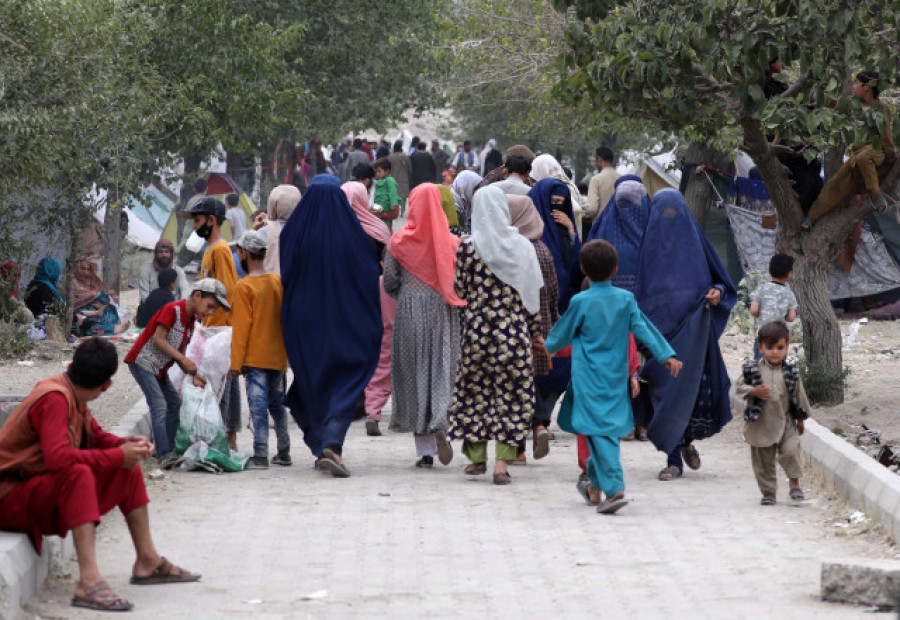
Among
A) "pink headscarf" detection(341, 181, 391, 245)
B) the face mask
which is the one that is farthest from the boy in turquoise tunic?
"pink headscarf" detection(341, 181, 391, 245)

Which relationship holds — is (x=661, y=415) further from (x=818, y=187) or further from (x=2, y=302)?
(x=2, y=302)

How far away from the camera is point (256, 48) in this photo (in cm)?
1808

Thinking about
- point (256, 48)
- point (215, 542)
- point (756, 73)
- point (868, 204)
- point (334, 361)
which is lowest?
point (215, 542)

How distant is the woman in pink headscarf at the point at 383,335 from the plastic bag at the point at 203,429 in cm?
150

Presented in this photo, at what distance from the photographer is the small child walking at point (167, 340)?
812 centimetres

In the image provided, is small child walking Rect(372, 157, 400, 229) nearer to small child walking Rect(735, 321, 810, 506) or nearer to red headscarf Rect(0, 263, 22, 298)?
red headscarf Rect(0, 263, 22, 298)

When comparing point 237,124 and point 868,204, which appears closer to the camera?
point 868,204

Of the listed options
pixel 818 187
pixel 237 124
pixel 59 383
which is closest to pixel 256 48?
pixel 237 124

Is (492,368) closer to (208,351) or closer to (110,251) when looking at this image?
(208,351)

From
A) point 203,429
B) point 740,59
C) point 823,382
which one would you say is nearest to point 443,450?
point 203,429

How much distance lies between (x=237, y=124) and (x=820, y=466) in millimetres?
12153

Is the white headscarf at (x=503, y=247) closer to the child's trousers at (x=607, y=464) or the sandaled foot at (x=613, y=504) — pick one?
the child's trousers at (x=607, y=464)

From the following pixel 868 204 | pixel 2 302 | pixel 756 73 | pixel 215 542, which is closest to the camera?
pixel 215 542

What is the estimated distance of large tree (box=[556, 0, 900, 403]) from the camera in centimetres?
872
